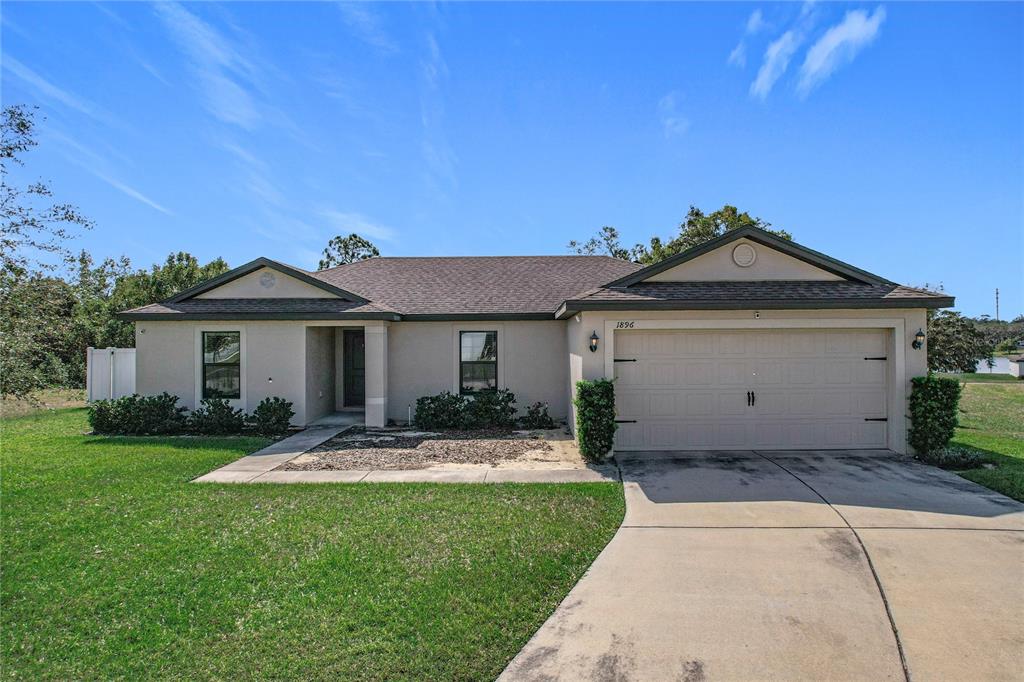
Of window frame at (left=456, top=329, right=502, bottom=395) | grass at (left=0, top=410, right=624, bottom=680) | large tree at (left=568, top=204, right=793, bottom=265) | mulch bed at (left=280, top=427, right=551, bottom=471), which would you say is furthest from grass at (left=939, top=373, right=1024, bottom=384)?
grass at (left=0, top=410, right=624, bottom=680)

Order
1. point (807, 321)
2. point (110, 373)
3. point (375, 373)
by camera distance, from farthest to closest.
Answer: point (110, 373) < point (375, 373) < point (807, 321)

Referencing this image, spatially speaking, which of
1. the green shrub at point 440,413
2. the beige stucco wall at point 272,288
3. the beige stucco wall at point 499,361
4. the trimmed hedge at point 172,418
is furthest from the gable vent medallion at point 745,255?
the trimmed hedge at point 172,418

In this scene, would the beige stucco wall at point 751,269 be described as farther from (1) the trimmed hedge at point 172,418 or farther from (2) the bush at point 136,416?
(2) the bush at point 136,416

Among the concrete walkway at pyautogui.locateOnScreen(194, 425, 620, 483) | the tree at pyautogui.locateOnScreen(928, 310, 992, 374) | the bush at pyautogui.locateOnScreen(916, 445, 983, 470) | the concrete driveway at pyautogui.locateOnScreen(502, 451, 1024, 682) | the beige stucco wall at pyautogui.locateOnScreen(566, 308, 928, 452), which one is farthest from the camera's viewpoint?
the tree at pyautogui.locateOnScreen(928, 310, 992, 374)

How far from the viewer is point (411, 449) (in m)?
9.78

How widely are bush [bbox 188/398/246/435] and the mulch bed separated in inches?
103

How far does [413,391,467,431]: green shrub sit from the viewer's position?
12000mm

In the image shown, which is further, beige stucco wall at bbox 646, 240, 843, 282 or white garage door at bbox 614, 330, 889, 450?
beige stucco wall at bbox 646, 240, 843, 282

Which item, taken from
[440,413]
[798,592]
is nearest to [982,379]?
[440,413]

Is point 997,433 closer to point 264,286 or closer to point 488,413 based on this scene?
point 488,413

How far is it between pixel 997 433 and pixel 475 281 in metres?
13.1

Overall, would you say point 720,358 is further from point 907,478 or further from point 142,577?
point 142,577

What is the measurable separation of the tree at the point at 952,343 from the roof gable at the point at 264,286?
15214 millimetres

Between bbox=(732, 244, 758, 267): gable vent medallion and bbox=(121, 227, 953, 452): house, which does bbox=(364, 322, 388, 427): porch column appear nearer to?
bbox=(121, 227, 953, 452): house
